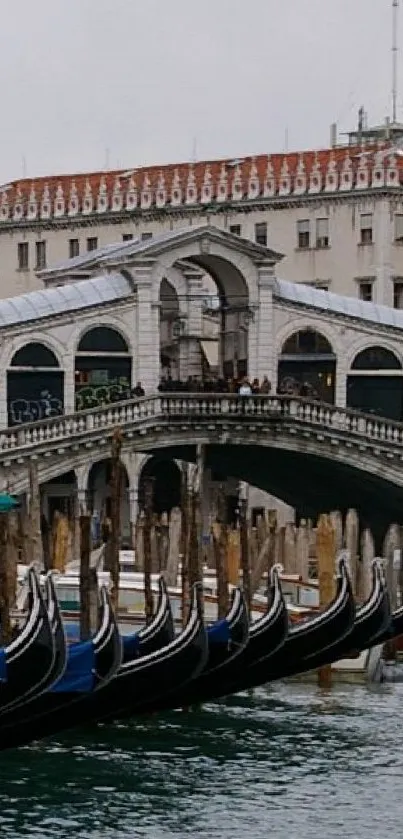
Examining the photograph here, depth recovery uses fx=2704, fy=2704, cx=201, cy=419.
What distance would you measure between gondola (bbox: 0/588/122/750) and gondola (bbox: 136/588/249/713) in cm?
165

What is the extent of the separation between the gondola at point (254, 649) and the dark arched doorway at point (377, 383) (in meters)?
13.7

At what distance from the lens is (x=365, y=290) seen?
4069 cm

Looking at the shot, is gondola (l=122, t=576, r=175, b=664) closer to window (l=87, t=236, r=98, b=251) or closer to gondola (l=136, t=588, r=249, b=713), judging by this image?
gondola (l=136, t=588, r=249, b=713)

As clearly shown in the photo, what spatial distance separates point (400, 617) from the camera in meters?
25.1

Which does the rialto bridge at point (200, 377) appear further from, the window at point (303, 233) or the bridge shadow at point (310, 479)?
the window at point (303, 233)

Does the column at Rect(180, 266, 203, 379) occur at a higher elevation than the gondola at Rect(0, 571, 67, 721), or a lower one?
higher

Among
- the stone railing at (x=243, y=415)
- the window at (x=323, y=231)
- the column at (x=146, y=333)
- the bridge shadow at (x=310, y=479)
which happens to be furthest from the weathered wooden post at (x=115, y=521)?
the window at (x=323, y=231)

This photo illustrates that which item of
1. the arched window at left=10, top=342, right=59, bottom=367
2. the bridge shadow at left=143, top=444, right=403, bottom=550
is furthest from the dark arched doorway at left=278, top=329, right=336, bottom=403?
the arched window at left=10, top=342, right=59, bottom=367

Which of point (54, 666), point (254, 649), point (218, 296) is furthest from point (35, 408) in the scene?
point (54, 666)

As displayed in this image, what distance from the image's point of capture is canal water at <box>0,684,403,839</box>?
17656 millimetres

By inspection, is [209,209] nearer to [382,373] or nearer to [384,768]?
[382,373]

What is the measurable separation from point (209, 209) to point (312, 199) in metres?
1.74

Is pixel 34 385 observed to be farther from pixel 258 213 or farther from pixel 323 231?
pixel 258 213

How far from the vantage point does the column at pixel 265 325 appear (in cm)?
3497
